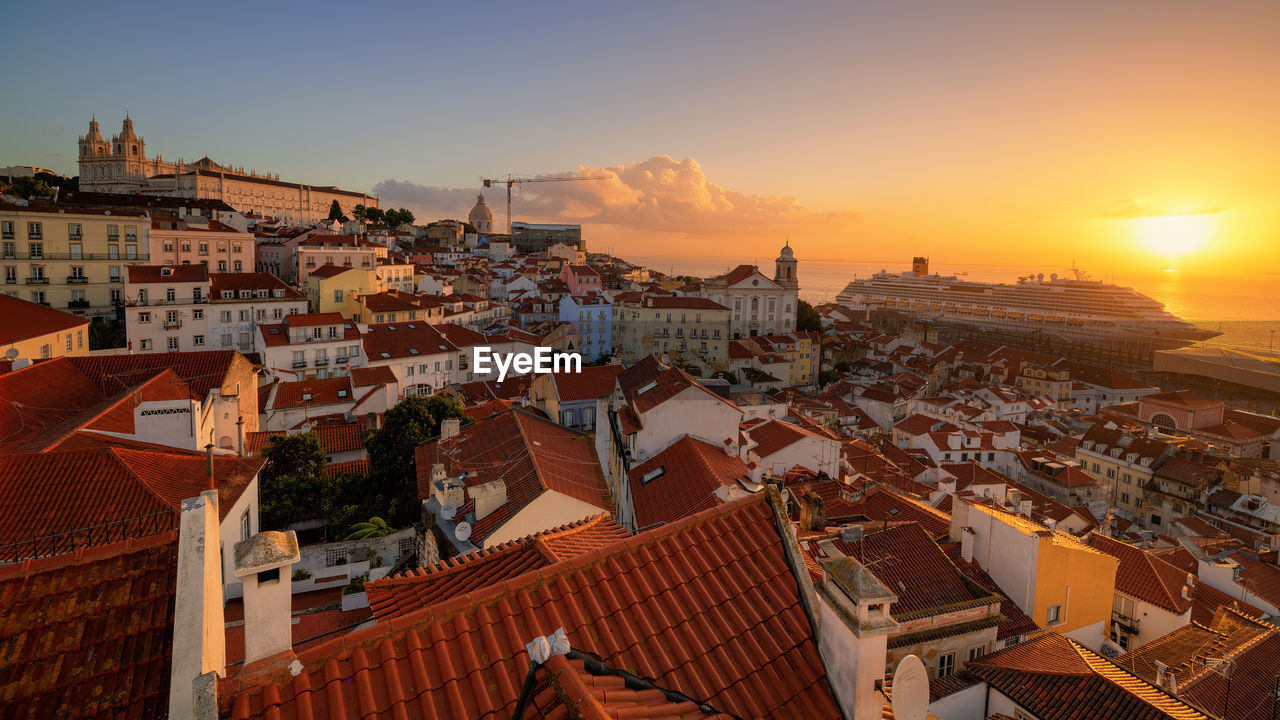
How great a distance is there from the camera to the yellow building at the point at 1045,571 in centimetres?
1181

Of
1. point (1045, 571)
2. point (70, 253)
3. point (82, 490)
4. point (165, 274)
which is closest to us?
point (82, 490)

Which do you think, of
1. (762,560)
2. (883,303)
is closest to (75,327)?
(762,560)

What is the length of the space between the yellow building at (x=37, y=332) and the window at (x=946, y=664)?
28.1 m

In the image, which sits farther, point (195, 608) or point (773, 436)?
point (773, 436)

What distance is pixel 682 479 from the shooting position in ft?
49.9

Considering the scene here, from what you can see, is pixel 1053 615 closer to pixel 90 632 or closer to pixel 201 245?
pixel 90 632

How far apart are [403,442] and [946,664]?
15803 mm

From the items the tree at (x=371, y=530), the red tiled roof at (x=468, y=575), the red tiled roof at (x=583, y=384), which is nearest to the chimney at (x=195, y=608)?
the red tiled roof at (x=468, y=575)

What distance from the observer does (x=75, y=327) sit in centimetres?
2606

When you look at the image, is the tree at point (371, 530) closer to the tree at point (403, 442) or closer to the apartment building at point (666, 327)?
the tree at point (403, 442)

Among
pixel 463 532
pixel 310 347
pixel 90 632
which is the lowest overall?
pixel 463 532

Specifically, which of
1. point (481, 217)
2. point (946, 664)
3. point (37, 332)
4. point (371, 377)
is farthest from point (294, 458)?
point (481, 217)

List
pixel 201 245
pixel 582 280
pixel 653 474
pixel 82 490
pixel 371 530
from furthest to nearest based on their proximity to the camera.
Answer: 1. pixel 582 280
2. pixel 201 245
3. pixel 653 474
4. pixel 371 530
5. pixel 82 490

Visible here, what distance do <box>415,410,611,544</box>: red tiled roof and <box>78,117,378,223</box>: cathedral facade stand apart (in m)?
88.4
